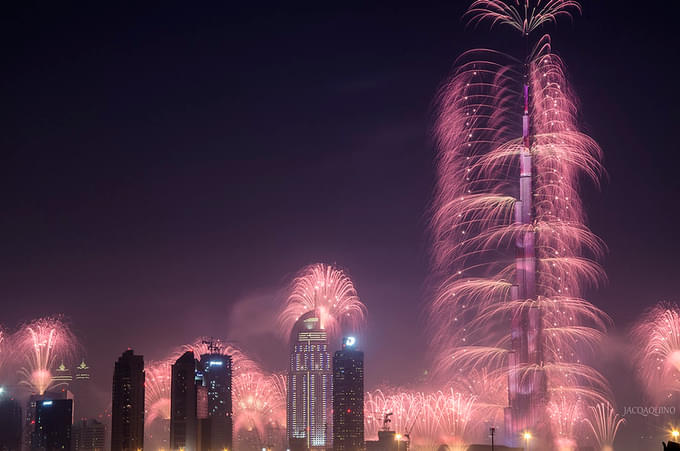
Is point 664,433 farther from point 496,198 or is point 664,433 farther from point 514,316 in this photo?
point 496,198

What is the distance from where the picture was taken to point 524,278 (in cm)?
9738

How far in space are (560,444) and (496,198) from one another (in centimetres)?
3275

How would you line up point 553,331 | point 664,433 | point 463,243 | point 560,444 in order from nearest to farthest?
point 463,243
point 553,331
point 560,444
point 664,433

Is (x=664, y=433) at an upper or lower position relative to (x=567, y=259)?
lower

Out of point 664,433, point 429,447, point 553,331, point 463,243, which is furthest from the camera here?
point 429,447

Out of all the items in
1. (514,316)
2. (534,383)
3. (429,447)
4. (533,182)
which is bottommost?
(429,447)

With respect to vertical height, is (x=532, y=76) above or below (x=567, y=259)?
above

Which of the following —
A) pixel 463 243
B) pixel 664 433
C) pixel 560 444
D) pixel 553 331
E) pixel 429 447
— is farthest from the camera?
pixel 429 447

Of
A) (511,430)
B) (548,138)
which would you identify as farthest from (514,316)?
(548,138)

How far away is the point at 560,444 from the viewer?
Result: 104250mm

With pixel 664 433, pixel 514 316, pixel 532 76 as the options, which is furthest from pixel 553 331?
pixel 664 433

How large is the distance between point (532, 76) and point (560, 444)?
145ft

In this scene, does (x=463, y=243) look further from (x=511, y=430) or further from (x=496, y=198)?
(x=511, y=430)

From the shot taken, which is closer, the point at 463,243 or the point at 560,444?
the point at 463,243
